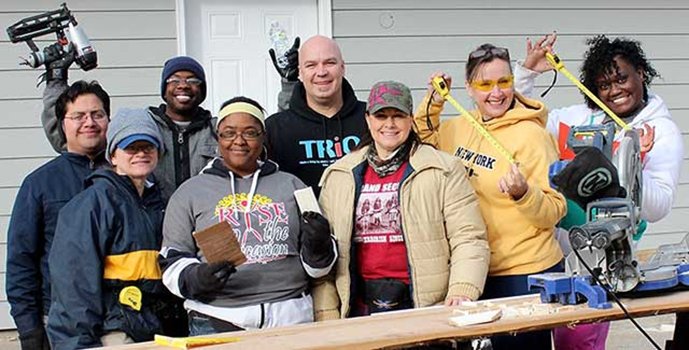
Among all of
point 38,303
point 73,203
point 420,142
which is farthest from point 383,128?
point 38,303

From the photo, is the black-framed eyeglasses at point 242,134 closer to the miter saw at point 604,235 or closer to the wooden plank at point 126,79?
the miter saw at point 604,235

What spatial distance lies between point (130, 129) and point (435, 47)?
3183 mm

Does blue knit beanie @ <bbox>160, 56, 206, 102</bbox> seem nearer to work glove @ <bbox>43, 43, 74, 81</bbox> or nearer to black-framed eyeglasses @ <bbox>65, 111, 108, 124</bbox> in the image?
black-framed eyeglasses @ <bbox>65, 111, 108, 124</bbox>

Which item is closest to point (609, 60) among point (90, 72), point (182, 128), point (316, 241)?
point (316, 241)

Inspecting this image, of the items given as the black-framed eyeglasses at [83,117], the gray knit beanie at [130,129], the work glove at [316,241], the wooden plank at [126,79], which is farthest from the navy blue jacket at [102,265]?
the wooden plank at [126,79]

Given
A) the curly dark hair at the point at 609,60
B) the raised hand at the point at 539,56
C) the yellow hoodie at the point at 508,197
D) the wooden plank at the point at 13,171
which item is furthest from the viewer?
the wooden plank at the point at 13,171

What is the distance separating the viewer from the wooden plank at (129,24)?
16.8ft

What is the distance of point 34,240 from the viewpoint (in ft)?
9.56

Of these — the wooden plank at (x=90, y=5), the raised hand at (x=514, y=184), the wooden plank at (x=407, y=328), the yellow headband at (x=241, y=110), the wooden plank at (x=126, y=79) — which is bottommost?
the wooden plank at (x=407, y=328)

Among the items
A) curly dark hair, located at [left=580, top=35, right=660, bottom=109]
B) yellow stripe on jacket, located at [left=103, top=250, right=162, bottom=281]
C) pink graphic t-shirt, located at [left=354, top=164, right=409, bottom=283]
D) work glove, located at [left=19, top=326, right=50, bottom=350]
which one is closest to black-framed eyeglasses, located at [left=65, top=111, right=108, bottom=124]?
yellow stripe on jacket, located at [left=103, top=250, right=162, bottom=281]

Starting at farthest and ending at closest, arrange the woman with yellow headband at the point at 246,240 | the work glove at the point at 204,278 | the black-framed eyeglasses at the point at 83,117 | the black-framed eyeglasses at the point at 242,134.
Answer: the black-framed eyeglasses at the point at 83,117, the black-framed eyeglasses at the point at 242,134, the woman with yellow headband at the point at 246,240, the work glove at the point at 204,278

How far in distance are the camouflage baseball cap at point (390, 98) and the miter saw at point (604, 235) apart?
1.93ft

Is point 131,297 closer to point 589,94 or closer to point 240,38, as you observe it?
point 589,94

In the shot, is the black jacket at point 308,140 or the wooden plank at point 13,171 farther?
the wooden plank at point 13,171
